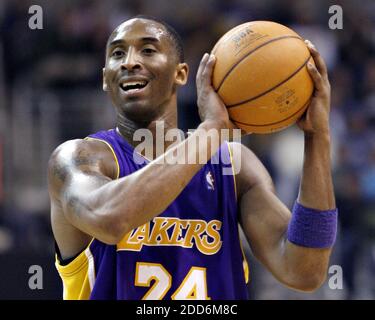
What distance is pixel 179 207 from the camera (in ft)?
15.0

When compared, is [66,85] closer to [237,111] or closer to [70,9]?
[70,9]

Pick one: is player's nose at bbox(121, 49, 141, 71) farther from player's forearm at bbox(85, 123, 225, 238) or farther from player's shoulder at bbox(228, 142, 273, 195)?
player's forearm at bbox(85, 123, 225, 238)

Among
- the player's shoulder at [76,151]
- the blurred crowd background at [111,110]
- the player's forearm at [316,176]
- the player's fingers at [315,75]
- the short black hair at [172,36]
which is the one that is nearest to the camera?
the player's fingers at [315,75]

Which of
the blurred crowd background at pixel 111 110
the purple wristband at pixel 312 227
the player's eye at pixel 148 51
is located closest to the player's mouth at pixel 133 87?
the player's eye at pixel 148 51

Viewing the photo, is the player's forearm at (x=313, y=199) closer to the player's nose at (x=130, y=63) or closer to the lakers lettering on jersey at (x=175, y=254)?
the lakers lettering on jersey at (x=175, y=254)

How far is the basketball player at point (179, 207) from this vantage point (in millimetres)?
4297

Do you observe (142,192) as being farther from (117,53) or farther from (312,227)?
(117,53)

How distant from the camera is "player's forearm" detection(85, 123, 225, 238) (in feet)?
12.4

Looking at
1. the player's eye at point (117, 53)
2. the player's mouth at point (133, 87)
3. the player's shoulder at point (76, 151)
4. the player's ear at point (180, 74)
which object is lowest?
the player's shoulder at point (76, 151)

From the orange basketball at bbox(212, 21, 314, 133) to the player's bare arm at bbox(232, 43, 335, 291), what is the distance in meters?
0.10

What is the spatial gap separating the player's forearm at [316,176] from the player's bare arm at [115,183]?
60 centimetres

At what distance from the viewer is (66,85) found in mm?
11094

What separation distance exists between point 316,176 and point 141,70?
1.19m

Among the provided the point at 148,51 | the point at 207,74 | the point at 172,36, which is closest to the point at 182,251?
the point at 207,74
